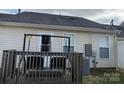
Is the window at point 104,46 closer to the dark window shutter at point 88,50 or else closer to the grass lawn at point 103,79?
the dark window shutter at point 88,50

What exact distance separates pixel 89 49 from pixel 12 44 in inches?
193

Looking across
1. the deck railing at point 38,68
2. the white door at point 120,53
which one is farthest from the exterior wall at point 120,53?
the deck railing at point 38,68

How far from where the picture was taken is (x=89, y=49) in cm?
998

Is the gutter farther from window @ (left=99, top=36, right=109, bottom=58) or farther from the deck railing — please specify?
the deck railing

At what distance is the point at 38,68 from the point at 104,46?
6516 mm

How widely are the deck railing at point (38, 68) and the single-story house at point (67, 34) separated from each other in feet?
13.5

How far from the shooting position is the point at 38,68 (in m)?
5.52

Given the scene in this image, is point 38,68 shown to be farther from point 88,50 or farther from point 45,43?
point 88,50

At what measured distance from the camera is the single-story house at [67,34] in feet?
29.9

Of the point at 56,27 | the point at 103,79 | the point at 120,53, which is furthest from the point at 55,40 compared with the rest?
the point at 120,53

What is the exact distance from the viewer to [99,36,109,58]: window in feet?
34.9

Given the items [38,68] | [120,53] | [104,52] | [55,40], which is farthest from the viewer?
[120,53]

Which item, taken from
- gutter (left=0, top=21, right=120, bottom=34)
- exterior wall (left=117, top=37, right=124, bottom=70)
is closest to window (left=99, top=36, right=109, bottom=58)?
gutter (left=0, top=21, right=120, bottom=34)

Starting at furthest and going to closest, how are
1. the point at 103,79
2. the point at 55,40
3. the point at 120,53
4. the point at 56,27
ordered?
the point at 120,53 < the point at 55,40 < the point at 56,27 < the point at 103,79
